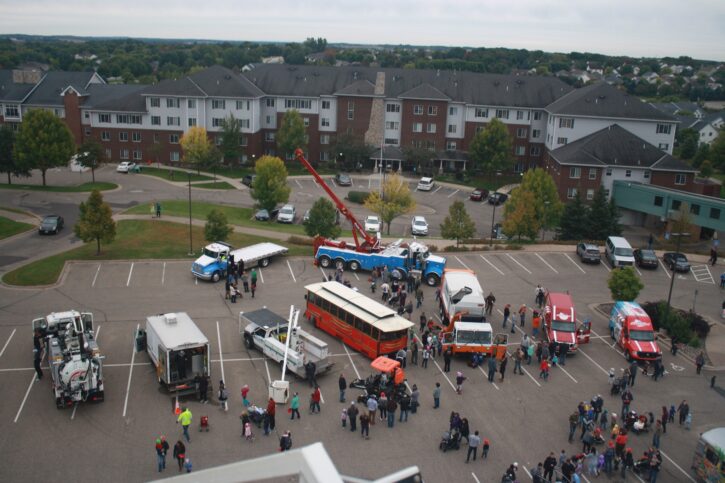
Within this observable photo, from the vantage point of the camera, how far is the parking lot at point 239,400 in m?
22.7

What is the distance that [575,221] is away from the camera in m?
57.8

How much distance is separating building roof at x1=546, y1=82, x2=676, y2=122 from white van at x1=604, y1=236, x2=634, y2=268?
33.4m

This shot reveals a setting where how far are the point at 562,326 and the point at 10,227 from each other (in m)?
40.6

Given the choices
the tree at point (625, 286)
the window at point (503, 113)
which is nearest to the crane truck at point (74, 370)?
the tree at point (625, 286)

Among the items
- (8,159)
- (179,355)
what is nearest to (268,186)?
(8,159)

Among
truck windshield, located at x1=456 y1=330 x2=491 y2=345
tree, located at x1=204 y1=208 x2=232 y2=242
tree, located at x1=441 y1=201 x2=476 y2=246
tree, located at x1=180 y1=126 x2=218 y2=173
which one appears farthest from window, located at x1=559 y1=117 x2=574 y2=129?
truck windshield, located at x1=456 y1=330 x2=491 y2=345

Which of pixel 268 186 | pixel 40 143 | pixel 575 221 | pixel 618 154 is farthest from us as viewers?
pixel 618 154

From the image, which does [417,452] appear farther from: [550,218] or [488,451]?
[550,218]

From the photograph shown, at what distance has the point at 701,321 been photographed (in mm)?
37188

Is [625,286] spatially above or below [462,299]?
below

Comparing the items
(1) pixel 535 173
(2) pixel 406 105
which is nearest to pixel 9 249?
(1) pixel 535 173

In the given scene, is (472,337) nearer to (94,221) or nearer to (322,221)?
(322,221)

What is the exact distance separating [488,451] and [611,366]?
434 inches

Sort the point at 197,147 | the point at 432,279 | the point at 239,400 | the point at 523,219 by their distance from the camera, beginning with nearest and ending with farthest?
the point at 239,400, the point at 432,279, the point at 523,219, the point at 197,147
